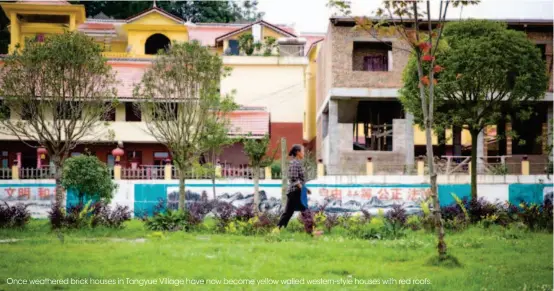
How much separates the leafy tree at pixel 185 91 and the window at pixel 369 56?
32.8 feet

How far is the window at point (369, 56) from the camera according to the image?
29.7 m

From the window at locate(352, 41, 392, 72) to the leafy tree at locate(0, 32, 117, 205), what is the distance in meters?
12.4

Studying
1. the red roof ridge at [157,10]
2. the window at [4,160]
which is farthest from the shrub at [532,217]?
the red roof ridge at [157,10]

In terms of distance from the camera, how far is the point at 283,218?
47.3ft

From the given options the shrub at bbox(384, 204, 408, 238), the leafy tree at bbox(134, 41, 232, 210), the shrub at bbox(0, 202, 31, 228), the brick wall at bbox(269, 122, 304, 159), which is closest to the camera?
the shrub at bbox(384, 204, 408, 238)

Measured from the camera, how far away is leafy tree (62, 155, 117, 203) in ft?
70.2

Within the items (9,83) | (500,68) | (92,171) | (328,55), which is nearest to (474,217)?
(500,68)

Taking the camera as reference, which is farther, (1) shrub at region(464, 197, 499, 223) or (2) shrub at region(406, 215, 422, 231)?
(1) shrub at region(464, 197, 499, 223)

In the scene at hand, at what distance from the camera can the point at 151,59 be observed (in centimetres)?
2758

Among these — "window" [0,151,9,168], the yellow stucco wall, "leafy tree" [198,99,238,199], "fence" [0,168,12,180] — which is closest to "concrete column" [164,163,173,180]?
"leafy tree" [198,99,238,199]

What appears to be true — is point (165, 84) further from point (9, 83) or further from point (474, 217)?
point (474, 217)

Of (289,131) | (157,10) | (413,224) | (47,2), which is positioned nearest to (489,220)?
(413,224)

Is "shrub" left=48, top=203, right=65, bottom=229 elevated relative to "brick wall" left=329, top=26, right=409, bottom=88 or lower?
lower

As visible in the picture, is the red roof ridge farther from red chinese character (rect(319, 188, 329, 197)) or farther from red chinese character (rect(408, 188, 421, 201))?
red chinese character (rect(408, 188, 421, 201))
